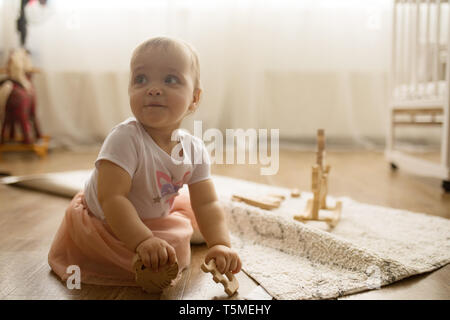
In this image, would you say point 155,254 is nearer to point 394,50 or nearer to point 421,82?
point 421,82

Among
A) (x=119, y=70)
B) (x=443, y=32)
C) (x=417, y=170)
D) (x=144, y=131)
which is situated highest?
(x=443, y=32)

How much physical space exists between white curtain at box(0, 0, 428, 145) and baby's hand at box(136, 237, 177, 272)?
2.00 m

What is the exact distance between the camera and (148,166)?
0.68m

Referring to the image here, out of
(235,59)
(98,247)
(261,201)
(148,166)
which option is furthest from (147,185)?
(235,59)

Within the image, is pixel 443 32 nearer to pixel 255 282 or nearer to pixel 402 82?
pixel 402 82

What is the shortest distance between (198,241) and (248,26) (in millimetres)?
1916

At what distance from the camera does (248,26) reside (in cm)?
251

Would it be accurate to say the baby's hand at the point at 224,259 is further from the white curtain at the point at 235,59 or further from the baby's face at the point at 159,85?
the white curtain at the point at 235,59

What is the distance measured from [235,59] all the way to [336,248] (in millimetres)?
1965

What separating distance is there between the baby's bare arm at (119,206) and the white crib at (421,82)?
1.14 m

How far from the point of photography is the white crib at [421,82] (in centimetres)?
143

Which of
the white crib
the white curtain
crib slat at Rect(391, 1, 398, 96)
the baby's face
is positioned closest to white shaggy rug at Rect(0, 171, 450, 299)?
the baby's face

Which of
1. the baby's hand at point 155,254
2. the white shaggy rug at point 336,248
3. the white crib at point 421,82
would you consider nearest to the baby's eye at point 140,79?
the baby's hand at point 155,254

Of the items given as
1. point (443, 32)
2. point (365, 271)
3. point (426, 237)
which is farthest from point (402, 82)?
point (365, 271)
